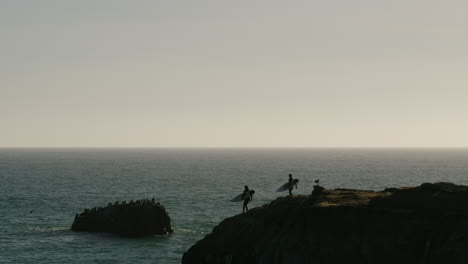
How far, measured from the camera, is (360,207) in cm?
3600

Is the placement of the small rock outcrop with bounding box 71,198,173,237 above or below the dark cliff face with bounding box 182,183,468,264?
below

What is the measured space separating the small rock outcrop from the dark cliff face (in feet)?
103

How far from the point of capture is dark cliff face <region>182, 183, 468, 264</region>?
32.1 meters

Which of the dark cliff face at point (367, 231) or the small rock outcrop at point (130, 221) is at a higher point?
the dark cliff face at point (367, 231)

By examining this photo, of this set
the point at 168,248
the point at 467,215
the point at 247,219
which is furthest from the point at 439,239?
the point at 168,248

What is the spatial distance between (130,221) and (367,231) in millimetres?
43262

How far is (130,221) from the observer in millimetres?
72938

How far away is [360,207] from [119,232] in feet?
140

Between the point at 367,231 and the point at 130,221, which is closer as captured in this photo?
the point at 367,231

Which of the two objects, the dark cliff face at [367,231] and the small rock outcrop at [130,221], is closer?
the dark cliff face at [367,231]

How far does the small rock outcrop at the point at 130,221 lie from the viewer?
72562 mm

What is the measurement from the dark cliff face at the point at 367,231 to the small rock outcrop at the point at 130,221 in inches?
1235

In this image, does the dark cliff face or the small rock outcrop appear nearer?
the dark cliff face

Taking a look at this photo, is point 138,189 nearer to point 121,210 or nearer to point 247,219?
point 121,210
